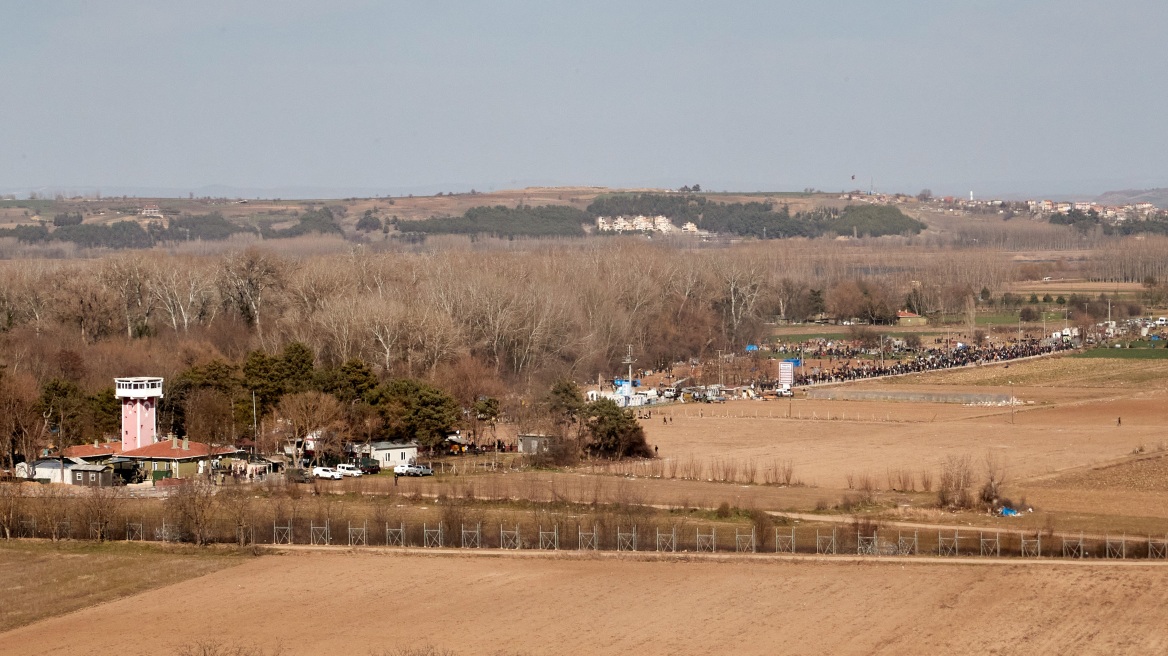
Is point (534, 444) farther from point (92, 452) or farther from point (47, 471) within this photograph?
point (47, 471)

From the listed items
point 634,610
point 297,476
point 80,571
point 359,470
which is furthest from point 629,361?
point 634,610

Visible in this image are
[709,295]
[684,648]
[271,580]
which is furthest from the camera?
[709,295]

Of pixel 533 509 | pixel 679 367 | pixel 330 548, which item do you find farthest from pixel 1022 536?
pixel 679 367

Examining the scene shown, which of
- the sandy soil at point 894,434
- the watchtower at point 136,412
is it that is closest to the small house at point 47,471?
the watchtower at point 136,412

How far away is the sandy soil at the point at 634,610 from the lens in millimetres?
27203

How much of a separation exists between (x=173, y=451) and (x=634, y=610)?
23799 mm

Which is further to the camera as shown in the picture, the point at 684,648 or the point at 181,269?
the point at 181,269

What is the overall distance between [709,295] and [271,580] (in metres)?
73.0

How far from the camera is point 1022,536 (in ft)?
118

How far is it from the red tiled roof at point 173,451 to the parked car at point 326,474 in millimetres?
3384

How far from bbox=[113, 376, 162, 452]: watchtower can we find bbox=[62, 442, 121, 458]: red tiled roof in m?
0.38

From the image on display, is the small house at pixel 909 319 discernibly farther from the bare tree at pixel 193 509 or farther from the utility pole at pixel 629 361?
the bare tree at pixel 193 509

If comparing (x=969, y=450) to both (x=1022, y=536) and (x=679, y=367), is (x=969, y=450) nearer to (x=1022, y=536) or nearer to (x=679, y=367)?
(x=1022, y=536)

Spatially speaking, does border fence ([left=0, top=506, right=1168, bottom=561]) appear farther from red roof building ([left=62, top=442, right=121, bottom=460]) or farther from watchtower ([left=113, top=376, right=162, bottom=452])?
watchtower ([left=113, top=376, right=162, bottom=452])
